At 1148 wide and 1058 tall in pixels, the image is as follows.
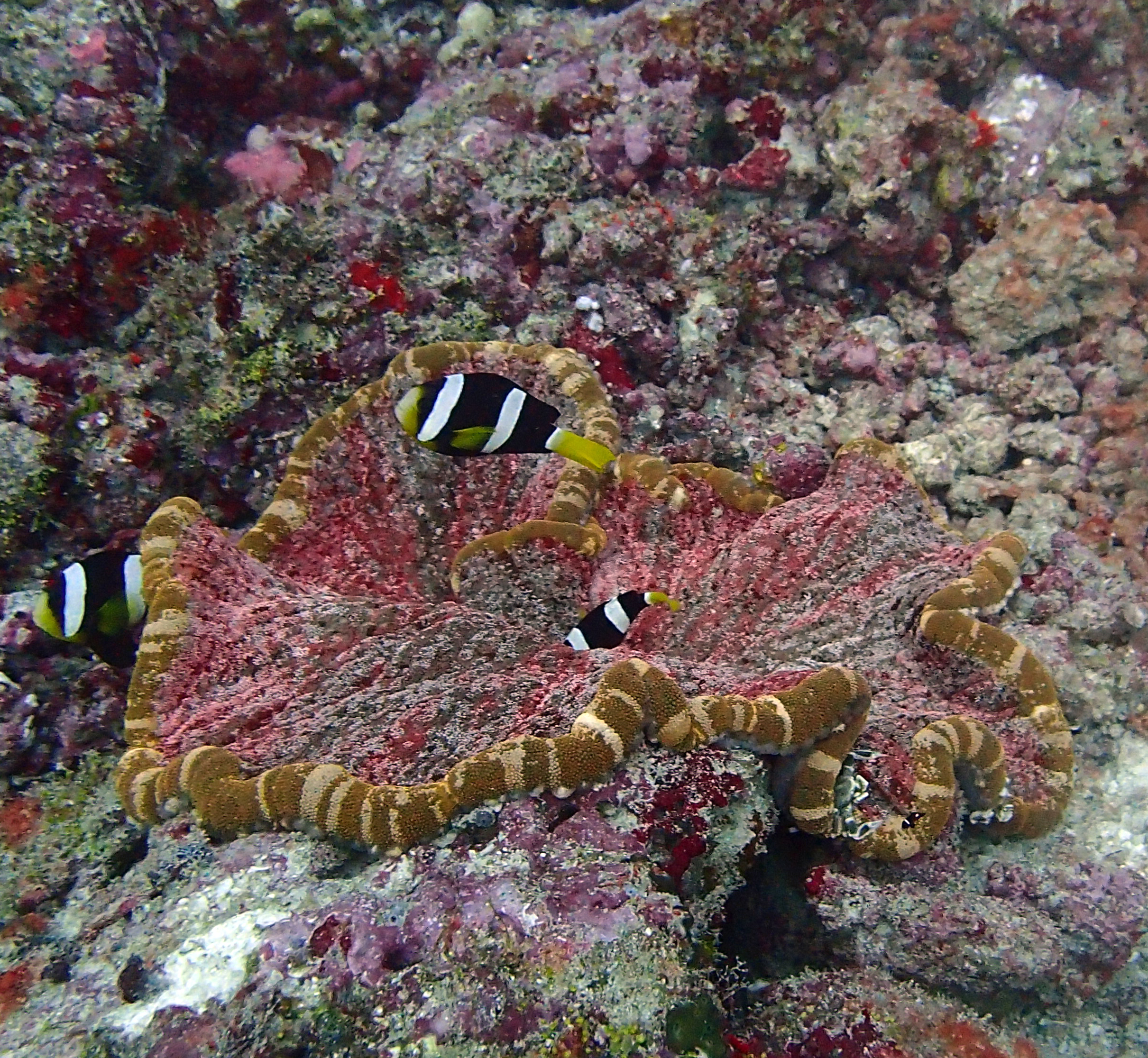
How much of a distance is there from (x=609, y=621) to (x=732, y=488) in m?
0.99

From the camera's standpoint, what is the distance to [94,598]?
9.53 feet

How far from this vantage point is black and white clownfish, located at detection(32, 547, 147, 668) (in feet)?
9.41

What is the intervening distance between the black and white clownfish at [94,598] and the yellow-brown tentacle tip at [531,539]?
1.07 metres

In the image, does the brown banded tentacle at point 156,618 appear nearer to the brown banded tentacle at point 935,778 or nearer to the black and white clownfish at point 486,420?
the black and white clownfish at point 486,420

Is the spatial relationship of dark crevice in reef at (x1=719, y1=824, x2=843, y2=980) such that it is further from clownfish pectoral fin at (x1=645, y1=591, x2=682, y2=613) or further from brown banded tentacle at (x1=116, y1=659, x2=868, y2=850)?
clownfish pectoral fin at (x1=645, y1=591, x2=682, y2=613)

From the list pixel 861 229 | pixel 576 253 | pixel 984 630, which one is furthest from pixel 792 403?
pixel 984 630

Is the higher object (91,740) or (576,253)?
(576,253)

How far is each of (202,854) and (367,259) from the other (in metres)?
2.48

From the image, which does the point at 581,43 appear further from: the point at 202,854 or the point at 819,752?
the point at 202,854

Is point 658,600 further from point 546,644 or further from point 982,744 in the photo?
point 982,744

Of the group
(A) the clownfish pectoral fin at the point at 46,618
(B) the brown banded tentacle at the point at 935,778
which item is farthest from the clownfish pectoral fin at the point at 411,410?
(B) the brown banded tentacle at the point at 935,778

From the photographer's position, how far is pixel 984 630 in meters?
Answer: 2.89

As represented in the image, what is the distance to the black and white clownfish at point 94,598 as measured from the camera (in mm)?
2869

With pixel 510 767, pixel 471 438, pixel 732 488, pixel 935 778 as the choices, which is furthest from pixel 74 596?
pixel 935 778
